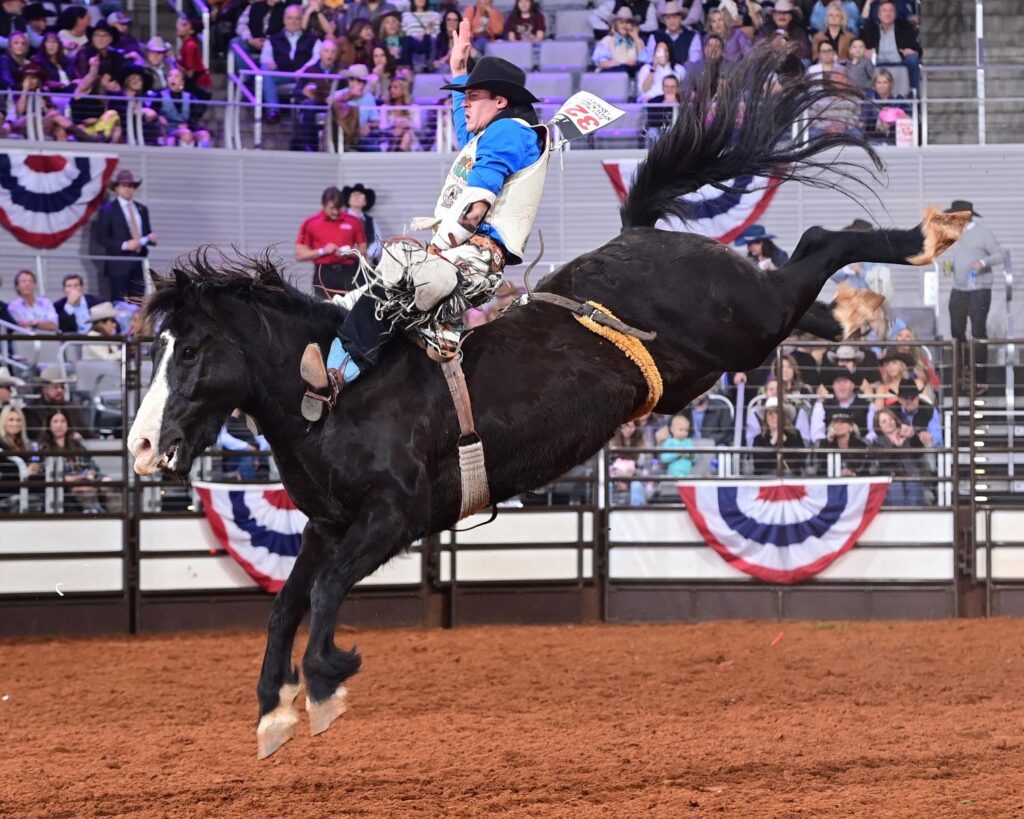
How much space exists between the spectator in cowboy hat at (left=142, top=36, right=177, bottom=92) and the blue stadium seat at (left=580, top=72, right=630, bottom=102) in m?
4.74

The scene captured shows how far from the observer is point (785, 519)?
10453 millimetres

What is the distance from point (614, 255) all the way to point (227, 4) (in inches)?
468

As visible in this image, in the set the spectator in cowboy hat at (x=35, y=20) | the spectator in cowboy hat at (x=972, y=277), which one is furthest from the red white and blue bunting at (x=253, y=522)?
the spectator in cowboy hat at (x=35, y=20)

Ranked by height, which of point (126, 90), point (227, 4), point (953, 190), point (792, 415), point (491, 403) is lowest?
point (792, 415)

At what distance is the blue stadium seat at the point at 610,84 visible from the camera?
15.1 metres

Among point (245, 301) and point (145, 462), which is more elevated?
point (245, 301)

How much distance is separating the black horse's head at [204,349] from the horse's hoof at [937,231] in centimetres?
258

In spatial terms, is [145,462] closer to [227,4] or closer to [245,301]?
[245,301]

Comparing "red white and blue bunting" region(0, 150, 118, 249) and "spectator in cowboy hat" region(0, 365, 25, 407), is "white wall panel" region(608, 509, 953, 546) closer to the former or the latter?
"spectator in cowboy hat" region(0, 365, 25, 407)

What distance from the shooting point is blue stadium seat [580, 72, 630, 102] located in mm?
15102

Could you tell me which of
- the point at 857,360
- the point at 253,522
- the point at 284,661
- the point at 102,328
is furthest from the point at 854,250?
the point at 102,328

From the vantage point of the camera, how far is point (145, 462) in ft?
14.3

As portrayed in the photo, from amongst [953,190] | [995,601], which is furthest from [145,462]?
[953,190]

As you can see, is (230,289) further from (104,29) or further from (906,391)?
(104,29)
